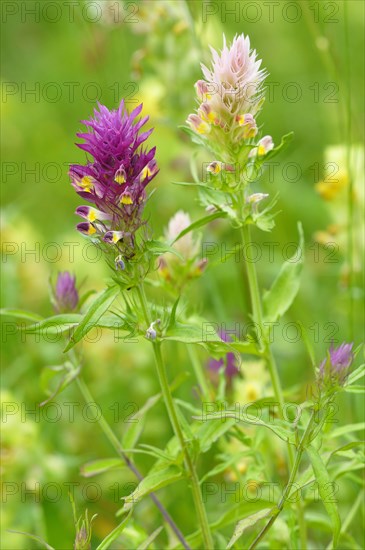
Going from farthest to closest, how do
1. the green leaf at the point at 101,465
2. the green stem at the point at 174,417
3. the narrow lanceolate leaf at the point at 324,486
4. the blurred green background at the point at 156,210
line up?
the blurred green background at the point at 156,210
the green leaf at the point at 101,465
the green stem at the point at 174,417
the narrow lanceolate leaf at the point at 324,486

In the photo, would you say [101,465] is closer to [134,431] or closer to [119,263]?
[134,431]

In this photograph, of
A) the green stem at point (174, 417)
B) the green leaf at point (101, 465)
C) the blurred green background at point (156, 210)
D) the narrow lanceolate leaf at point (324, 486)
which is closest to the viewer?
the narrow lanceolate leaf at point (324, 486)

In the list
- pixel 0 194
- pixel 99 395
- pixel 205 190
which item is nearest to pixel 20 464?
pixel 99 395

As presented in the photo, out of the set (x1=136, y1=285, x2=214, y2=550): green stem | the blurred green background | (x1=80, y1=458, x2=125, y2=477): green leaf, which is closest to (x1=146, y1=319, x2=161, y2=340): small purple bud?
(x1=136, y1=285, x2=214, y2=550): green stem

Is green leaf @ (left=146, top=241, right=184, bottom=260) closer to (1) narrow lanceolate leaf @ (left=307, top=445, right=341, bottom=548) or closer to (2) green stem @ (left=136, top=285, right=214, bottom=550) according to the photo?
(2) green stem @ (left=136, top=285, right=214, bottom=550)

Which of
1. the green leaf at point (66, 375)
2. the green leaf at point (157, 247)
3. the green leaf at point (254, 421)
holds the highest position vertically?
the green leaf at point (157, 247)

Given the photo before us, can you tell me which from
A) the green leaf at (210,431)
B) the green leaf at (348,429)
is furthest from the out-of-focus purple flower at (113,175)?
the green leaf at (348,429)

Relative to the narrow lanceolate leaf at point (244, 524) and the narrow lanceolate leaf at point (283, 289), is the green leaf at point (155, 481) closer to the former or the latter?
the narrow lanceolate leaf at point (244, 524)
